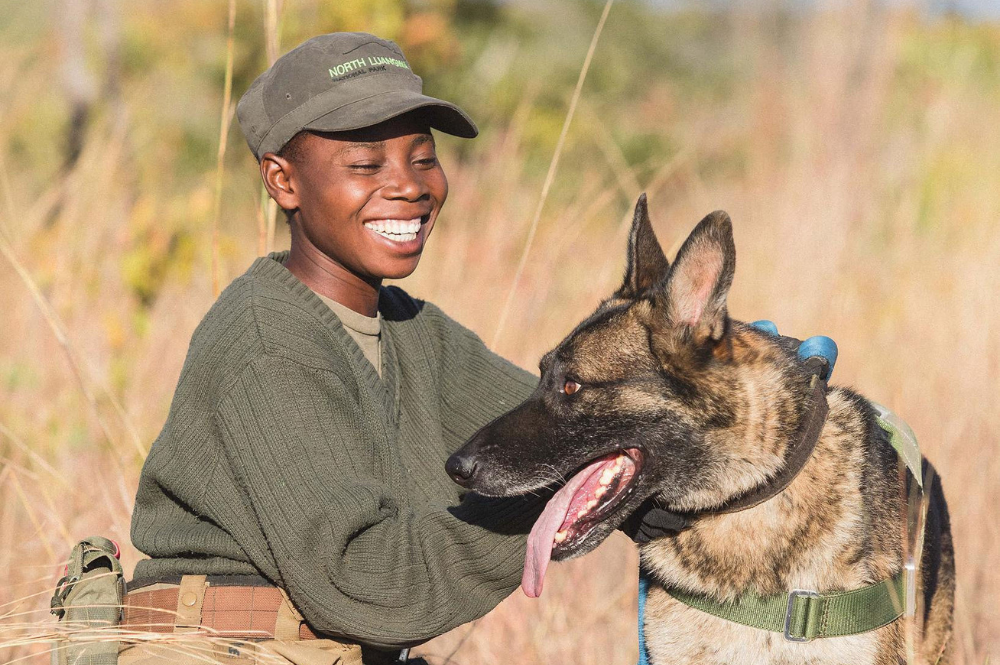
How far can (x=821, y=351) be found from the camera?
8.16ft

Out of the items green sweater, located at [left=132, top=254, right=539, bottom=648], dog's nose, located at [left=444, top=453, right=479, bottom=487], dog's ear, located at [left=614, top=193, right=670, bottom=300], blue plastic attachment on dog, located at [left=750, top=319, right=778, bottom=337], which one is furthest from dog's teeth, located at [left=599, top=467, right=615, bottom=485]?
blue plastic attachment on dog, located at [left=750, top=319, right=778, bottom=337]

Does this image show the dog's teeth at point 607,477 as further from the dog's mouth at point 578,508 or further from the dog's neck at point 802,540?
the dog's neck at point 802,540

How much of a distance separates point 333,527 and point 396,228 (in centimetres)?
83

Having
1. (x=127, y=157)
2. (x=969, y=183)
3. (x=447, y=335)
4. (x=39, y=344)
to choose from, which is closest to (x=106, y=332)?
(x=39, y=344)

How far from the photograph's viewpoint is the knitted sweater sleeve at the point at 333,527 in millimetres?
2012

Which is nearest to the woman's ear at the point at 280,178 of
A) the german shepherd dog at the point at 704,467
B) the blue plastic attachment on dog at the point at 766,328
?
the german shepherd dog at the point at 704,467

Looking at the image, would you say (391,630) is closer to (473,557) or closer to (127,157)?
(473,557)

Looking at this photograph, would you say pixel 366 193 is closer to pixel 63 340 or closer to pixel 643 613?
pixel 63 340

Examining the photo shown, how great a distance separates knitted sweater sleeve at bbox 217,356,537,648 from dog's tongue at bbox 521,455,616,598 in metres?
0.10

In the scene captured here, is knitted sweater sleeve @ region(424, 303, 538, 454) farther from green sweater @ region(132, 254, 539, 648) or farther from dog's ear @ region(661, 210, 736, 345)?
dog's ear @ region(661, 210, 736, 345)

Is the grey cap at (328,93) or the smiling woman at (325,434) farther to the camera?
the grey cap at (328,93)

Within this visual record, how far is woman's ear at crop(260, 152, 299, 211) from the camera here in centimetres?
246

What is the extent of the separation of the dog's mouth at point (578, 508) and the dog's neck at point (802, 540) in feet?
0.75

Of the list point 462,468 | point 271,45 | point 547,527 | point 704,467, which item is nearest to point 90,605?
point 462,468
